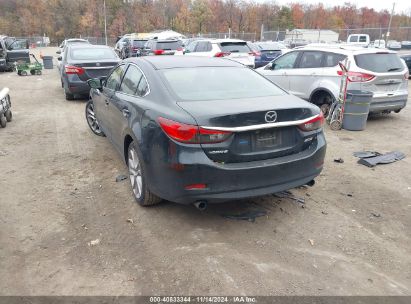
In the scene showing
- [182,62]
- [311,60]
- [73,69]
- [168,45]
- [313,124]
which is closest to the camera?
[313,124]

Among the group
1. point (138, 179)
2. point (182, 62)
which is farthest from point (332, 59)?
point (138, 179)

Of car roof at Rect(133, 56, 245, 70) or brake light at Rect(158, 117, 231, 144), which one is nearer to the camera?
brake light at Rect(158, 117, 231, 144)

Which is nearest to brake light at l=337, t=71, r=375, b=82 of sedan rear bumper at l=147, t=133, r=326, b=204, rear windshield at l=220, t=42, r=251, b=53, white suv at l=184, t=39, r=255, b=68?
sedan rear bumper at l=147, t=133, r=326, b=204

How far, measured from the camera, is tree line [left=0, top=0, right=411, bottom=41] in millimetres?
73688

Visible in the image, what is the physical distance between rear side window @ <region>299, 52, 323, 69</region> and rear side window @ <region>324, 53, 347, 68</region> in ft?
0.56

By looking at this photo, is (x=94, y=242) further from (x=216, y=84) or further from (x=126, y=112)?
(x=216, y=84)

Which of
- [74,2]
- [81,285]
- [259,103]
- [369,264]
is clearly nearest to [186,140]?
[259,103]

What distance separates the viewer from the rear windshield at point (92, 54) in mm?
11020

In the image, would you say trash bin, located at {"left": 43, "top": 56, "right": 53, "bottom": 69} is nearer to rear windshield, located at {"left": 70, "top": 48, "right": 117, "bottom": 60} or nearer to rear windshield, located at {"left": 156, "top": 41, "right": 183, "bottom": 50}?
rear windshield, located at {"left": 156, "top": 41, "right": 183, "bottom": 50}

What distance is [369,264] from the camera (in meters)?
3.34

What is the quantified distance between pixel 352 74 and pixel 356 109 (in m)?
0.77

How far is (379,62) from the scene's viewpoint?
7.87 metres

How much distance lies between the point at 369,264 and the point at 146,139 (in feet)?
7.83

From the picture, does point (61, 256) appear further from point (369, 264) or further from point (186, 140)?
point (369, 264)
